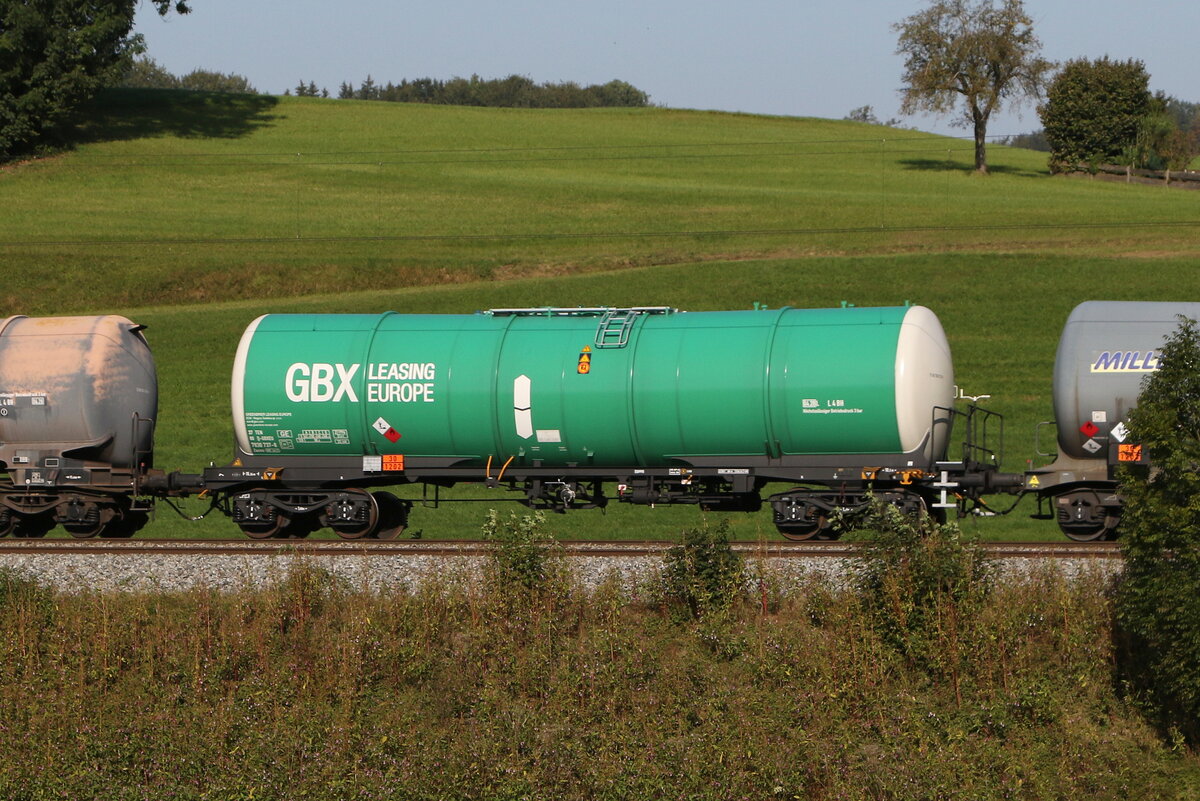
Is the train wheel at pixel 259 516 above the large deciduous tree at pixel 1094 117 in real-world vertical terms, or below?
below

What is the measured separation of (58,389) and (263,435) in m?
3.66

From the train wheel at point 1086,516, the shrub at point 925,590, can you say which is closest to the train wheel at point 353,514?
the shrub at point 925,590

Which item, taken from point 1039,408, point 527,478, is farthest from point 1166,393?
point 1039,408

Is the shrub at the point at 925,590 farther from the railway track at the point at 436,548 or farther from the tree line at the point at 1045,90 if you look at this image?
the tree line at the point at 1045,90

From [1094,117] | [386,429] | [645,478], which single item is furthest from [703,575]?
[1094,117]

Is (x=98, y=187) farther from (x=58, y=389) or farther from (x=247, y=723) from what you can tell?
(x=247, y=723)

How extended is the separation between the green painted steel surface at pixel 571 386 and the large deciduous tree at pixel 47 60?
51.1 metres

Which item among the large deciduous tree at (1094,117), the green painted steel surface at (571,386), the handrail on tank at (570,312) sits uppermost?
the large deciduous tree at (1094,117)

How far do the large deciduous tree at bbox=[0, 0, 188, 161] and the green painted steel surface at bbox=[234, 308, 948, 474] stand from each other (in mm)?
51121

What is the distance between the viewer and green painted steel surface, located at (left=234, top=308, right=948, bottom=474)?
1848 centimetres

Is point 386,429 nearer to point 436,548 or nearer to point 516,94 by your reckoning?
point 436,548

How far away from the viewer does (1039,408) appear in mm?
32625

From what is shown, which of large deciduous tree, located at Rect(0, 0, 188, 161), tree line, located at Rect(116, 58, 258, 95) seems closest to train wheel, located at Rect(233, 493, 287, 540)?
large deciduous tree, located at Rect(0, 0, 188, 161)

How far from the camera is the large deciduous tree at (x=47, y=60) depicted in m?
63.0
